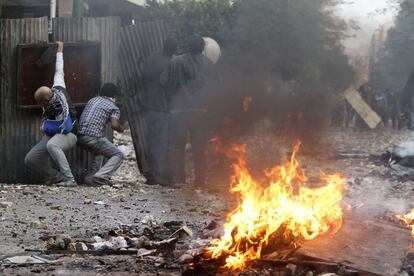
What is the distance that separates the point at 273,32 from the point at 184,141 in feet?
32.4

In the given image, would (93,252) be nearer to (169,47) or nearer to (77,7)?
(169,47)

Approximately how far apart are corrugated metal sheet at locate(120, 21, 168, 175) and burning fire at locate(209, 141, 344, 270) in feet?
13.5

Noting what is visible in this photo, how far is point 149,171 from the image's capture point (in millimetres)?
10383

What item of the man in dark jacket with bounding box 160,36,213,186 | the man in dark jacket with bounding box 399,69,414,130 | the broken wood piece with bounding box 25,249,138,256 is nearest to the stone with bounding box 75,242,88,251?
the broken wood piece with bounding box 25,249,138,256

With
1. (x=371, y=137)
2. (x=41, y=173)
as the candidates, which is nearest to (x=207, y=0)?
(x=371, y=137)

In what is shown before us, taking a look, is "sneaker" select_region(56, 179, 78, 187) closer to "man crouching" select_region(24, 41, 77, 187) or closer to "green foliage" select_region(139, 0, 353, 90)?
"man crouching" select_region(24, 41, 77, 187)

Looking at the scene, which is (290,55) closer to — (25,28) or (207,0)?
(207,0)

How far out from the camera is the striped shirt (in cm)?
963

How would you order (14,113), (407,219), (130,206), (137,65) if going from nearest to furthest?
(407,219)
(130,206)
(14,113)
(137,65)

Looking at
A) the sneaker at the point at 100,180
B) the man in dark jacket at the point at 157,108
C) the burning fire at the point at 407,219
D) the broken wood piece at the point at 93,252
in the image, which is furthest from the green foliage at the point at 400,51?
the broken wood piece at the point at 93,252

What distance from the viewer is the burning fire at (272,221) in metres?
5.36

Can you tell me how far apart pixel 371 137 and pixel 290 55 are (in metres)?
5.14

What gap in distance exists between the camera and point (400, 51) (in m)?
28.0

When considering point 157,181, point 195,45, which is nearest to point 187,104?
point 195,45
